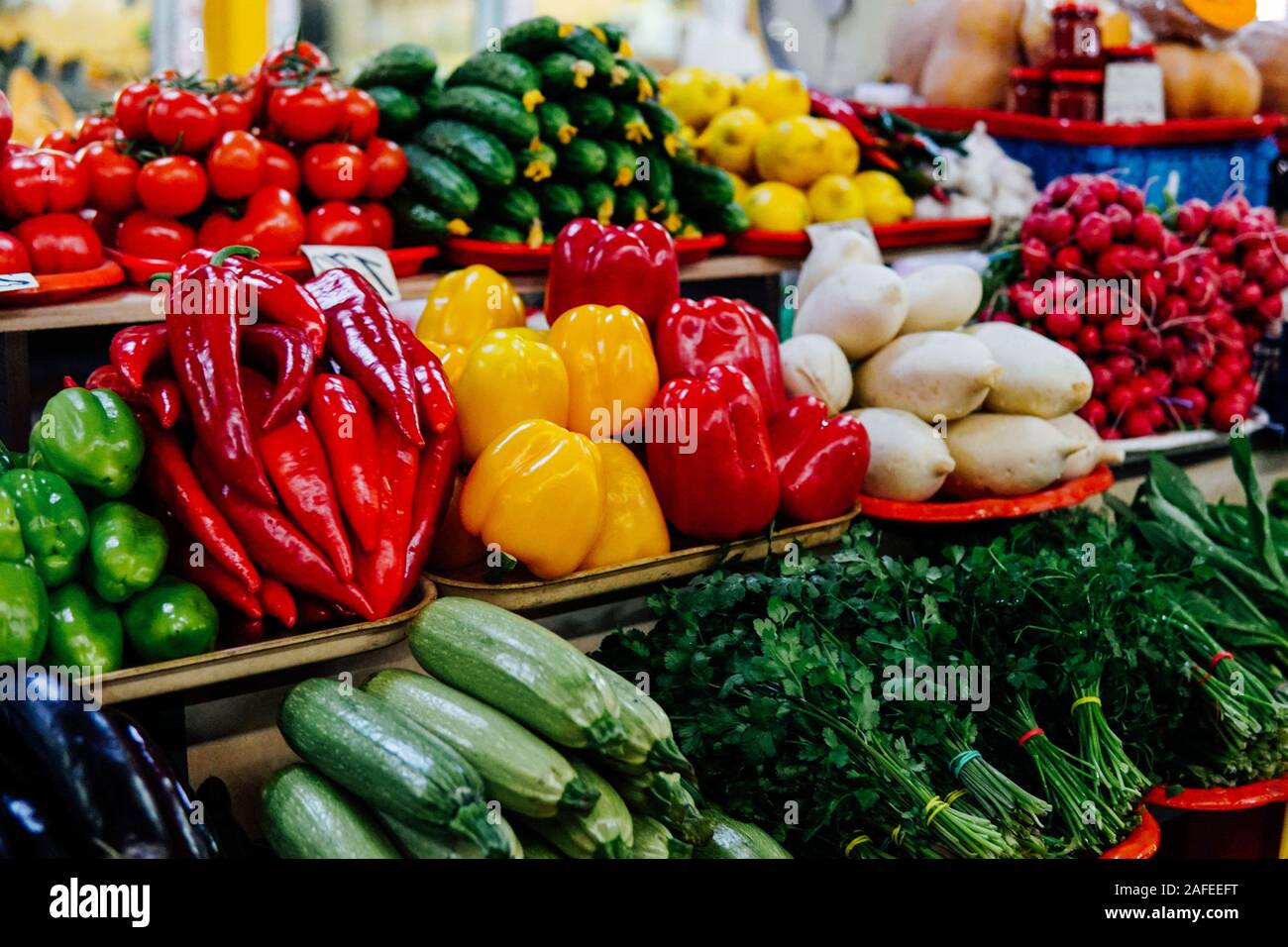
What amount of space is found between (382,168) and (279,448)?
5.85ft

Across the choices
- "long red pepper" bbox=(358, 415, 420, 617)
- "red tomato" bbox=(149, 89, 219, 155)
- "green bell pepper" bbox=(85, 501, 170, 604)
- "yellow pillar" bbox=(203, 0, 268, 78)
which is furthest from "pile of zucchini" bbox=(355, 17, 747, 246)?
"yellow pillar" bbox=(203, 0, 268, 78)

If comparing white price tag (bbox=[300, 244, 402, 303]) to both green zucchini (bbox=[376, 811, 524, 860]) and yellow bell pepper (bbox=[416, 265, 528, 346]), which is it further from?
green zucchini (bbox=[376, 811, 524, 860])

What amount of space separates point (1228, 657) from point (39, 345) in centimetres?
320

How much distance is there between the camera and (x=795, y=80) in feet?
14.5

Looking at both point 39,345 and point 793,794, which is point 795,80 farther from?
point 793,794

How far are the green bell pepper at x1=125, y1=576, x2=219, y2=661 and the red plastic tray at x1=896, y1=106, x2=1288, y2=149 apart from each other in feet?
11.1

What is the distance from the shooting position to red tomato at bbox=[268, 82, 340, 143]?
11.4 ft

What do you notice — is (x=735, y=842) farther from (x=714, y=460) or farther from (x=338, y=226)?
(x=338, y=226)

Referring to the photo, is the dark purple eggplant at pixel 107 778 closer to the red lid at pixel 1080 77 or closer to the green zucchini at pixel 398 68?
the green zucchini at pixel 398 68

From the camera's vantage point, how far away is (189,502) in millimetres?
1967

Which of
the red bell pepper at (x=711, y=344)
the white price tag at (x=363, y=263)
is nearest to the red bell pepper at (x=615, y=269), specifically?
the red bell pepper at (x=711, y=344)

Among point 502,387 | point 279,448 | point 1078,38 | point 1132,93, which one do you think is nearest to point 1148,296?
point 1132,93

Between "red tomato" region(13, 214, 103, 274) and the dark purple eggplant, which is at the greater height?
"red tomato" region(13, 214, 103, 274)

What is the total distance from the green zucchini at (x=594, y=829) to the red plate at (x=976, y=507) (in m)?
1.19
